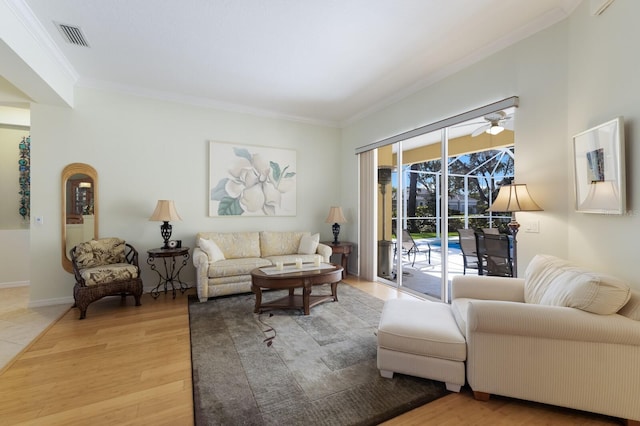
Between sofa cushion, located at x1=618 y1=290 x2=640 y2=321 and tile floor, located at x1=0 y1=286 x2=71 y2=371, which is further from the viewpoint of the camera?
tile floor, located at x1=0 y1=286 x2=71 y2=371

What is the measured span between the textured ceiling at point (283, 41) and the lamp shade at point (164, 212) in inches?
69.5

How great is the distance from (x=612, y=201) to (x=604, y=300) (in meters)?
0.86

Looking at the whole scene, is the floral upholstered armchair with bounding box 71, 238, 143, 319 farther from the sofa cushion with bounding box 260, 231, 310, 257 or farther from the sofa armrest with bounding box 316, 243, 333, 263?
the sofa armrest with bounding box 316, 243, 333, 263

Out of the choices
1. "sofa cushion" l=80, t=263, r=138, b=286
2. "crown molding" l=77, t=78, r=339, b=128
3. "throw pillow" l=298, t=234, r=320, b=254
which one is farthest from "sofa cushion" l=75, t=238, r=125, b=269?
"throw pillow" l=298, t=234, r=320, b=254

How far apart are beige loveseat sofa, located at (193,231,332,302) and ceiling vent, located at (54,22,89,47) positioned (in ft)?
8.87

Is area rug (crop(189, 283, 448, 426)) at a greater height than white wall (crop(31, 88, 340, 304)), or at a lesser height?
lesser

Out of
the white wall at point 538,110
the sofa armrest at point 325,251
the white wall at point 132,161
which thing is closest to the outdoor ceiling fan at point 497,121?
the white wall at point 538,110

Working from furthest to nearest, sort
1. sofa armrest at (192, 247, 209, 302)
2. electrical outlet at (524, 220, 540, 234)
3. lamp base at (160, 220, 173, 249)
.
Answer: lamp base at (160, 220, 173, 249) < sofa armrest at (192, 247, 209, 302) < electrical outlet at (524, 220, 540, 234)

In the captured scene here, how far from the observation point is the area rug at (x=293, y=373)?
1745mm

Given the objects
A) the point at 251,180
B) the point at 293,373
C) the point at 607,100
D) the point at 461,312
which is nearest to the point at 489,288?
the point at 461,312

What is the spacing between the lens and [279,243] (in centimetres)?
498

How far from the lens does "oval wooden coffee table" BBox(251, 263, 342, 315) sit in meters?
3.28

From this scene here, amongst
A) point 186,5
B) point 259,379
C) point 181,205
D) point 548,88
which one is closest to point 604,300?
point 548,88

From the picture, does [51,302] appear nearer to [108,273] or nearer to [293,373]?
[108,273]
